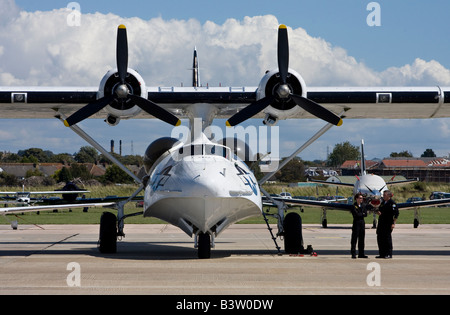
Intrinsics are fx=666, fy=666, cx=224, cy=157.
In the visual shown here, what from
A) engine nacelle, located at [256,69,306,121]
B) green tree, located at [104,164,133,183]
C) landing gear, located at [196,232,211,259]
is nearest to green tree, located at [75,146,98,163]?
green tree, located at [104,164,133,183]

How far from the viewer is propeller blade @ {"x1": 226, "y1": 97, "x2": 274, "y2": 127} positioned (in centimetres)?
1507

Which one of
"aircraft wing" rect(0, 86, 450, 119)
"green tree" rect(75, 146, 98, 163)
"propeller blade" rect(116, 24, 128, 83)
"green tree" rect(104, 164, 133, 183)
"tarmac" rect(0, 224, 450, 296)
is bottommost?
"tarmac" rect(0, 224, 450, 296)

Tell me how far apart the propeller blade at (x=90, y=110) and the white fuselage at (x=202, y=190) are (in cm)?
188

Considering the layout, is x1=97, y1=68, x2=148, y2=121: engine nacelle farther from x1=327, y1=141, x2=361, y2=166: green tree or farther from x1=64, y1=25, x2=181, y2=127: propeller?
x1=327, y1=141, x2=361, y2=166: green tree

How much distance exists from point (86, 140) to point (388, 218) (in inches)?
290

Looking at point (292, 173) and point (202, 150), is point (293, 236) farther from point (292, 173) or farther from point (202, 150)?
point (292, 173)

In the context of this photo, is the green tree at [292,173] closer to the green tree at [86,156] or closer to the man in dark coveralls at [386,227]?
the green tree at [86,156]

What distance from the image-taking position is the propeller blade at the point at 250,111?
49.4 feet

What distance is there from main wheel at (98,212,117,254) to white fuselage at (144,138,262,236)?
5.08 feet

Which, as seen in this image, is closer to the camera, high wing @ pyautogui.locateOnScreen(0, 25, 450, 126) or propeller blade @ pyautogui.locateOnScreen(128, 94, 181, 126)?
propeller blade @ pyautogui.locateOnScreen(128, 94, 181, 126)

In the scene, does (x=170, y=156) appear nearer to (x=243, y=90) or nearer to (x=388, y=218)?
(x=243, y=90)

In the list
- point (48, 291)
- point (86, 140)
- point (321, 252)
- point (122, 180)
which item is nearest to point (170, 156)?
point (86, 140)
